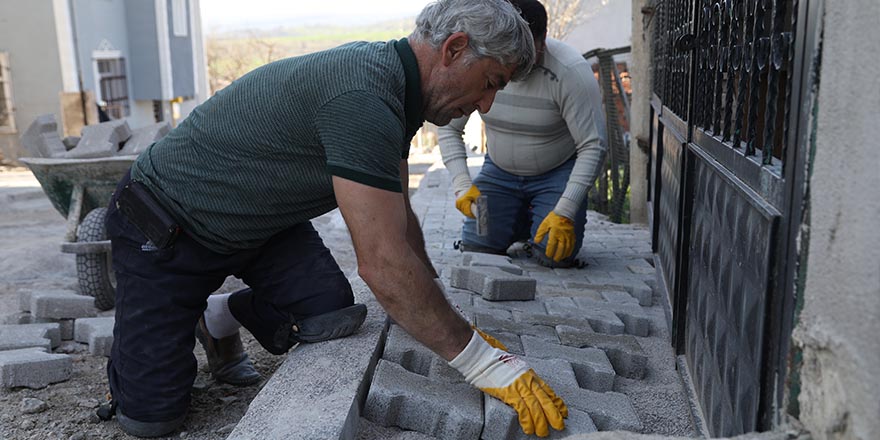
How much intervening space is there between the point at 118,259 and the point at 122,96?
625 inches

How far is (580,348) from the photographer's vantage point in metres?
3.11

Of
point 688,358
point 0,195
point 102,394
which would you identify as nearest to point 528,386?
point 688,358

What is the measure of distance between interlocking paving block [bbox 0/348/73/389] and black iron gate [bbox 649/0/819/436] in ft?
8.90

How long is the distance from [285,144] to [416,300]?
656 mm

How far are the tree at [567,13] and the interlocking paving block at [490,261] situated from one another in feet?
38.5

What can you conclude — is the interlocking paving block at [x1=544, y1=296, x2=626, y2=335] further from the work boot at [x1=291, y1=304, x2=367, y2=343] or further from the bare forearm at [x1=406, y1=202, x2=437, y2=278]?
the work boot at [x1=291, y1=304, x2=367, y2=343]

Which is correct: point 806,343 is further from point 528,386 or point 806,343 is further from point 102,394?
point 102,394

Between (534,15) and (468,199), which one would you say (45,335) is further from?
(534,15)

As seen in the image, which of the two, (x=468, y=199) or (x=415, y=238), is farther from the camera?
(x=468, y=199)

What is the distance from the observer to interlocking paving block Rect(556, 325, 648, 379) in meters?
3.04

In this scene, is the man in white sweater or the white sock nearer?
the white sock

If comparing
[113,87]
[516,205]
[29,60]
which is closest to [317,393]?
[516,205]

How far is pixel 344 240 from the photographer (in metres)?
7.21

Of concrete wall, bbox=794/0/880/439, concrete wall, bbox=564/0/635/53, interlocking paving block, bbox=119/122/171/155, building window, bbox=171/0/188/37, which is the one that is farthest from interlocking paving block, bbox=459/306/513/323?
building window, bbox=171/0/188/37
